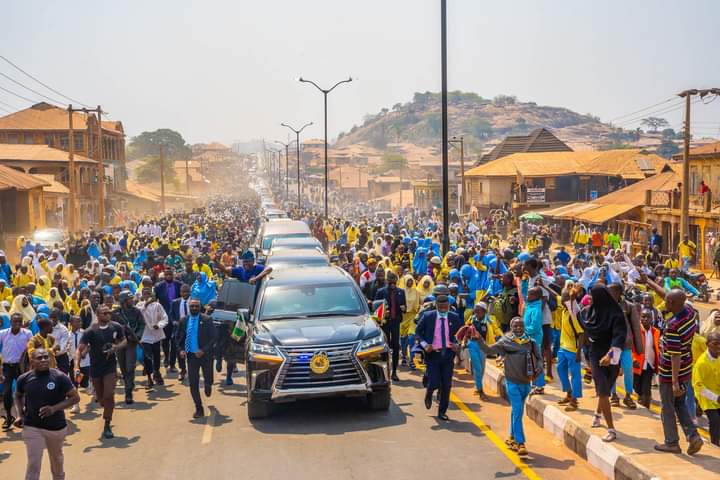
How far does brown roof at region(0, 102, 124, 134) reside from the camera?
253 feet

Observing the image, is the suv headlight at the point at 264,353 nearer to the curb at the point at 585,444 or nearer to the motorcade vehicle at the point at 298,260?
the curb at the point at 585,444

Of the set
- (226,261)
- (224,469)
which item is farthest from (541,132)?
(224,469)

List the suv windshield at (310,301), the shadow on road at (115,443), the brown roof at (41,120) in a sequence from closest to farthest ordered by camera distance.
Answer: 1. the shadow on road at (115,443)
2. the suv windshield at (310,301)
3. the brown roof at (41,120)

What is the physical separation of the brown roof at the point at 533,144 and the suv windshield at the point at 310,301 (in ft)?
230

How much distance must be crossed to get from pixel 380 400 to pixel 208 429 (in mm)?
2205

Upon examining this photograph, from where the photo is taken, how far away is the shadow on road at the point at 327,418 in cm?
1062

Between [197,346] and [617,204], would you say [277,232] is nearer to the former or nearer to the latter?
[197,346]

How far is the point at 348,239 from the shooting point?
3303 cm

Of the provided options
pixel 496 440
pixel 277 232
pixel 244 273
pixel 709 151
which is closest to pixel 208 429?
pixel 496 440

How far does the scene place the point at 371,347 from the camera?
10859mm

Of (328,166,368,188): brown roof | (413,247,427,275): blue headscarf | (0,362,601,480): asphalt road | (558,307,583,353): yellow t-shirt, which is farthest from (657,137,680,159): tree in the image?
(558,307,583,353): yellow t-shirt

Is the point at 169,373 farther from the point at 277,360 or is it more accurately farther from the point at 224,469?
the point at 224,469

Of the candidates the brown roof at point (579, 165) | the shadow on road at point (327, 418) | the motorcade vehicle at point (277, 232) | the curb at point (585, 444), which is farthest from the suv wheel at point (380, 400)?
the brown roof at point (579, 165)

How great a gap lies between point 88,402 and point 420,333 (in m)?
5.40
